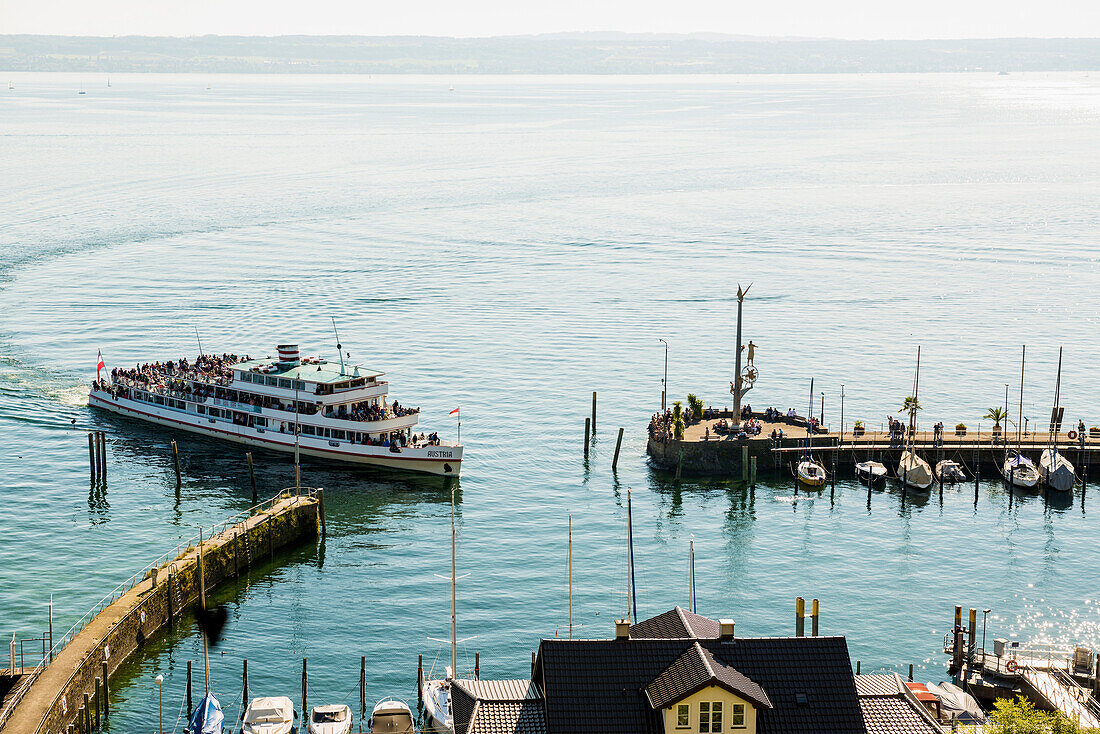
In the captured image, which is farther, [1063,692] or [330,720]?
[1063,692]

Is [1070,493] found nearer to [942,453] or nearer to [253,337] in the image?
[942,453]

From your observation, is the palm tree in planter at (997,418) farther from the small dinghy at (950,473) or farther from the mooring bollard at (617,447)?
the mooring bollard at (617,447)

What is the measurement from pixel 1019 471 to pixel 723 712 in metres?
56.1

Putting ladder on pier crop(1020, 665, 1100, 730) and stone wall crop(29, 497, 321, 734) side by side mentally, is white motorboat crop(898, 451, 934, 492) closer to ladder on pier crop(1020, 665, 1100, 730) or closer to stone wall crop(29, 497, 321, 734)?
ladder on pier crop(1020, 665, 1100, 730)

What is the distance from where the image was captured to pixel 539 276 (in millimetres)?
162875

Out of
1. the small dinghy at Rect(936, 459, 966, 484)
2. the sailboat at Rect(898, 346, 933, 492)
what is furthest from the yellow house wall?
the small dinghy at Rect(936, 459, 966, 484)

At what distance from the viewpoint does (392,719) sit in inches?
2060

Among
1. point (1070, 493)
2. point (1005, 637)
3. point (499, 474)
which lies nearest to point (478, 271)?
point (499, 474)

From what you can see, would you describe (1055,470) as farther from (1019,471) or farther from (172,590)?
(172,590)

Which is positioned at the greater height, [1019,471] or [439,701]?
[1019,471]

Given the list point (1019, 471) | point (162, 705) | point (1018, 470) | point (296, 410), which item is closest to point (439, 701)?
point (162, 705)

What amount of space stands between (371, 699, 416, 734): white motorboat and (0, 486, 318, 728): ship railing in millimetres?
13561

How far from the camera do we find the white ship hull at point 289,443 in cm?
9025

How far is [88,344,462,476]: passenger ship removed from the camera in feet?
303
